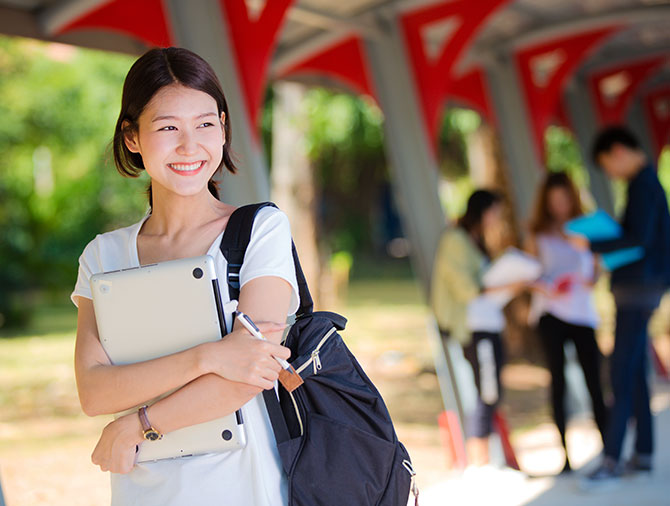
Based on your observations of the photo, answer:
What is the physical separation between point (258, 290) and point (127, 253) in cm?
32

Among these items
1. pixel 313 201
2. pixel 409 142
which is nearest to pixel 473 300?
pixel 409 142

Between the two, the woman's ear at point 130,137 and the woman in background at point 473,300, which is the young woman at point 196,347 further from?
the woman in background at point 473,300

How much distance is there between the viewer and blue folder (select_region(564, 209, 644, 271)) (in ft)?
13.9

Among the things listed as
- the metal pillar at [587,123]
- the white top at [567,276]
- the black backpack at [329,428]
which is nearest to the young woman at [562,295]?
the white top at [567,276]

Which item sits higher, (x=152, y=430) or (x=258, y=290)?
(x=258, y=290)

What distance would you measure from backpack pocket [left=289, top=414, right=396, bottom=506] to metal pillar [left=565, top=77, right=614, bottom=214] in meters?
9.02

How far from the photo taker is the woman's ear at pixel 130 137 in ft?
4.89

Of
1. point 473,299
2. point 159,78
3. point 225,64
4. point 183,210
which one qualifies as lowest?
point 473,299

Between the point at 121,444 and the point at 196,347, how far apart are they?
0.74ft

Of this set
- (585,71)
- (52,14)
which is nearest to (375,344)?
(585,71)

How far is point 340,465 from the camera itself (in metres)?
1.37

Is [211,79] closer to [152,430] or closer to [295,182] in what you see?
[152,430]

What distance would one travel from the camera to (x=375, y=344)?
1131 centimetres

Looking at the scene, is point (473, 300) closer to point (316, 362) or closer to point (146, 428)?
point (316, 362)
